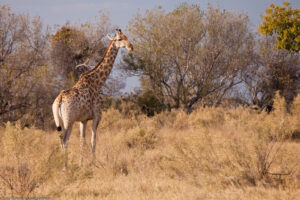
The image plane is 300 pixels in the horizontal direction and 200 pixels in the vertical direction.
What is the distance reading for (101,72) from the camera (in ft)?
27.4

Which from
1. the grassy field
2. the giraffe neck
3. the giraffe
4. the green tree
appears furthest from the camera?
the green tree

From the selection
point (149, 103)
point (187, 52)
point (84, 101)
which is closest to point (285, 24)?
point (187, 52)

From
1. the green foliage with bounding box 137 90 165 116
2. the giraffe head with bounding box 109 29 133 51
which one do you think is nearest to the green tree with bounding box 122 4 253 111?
the green foliage with bounding box 137 90 165 116

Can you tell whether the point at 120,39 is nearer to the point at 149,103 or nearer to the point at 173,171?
the point at 173,171

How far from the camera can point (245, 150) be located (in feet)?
17.9

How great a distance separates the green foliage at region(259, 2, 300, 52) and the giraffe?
8099mm

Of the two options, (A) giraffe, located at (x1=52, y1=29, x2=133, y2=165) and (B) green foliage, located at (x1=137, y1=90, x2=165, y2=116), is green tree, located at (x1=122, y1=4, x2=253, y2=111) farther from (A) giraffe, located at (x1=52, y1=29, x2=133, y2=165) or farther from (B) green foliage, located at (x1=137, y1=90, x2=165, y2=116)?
(A) giraffe, located at (x1=52, y1=29, x2=133, y2=165)

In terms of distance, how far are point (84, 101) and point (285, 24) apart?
33.9 feet

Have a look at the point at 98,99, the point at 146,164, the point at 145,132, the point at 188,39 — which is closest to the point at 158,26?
the point at 188,39

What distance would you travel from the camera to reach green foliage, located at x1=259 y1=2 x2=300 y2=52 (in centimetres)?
1380

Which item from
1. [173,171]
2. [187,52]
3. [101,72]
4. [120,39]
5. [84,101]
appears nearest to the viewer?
[173,171]

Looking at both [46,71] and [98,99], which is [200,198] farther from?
[46,71]

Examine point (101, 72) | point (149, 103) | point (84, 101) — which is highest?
point (101, 72)

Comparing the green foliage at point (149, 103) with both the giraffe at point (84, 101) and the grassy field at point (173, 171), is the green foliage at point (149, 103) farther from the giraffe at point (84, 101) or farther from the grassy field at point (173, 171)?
the grassy field at point (173, 171)
